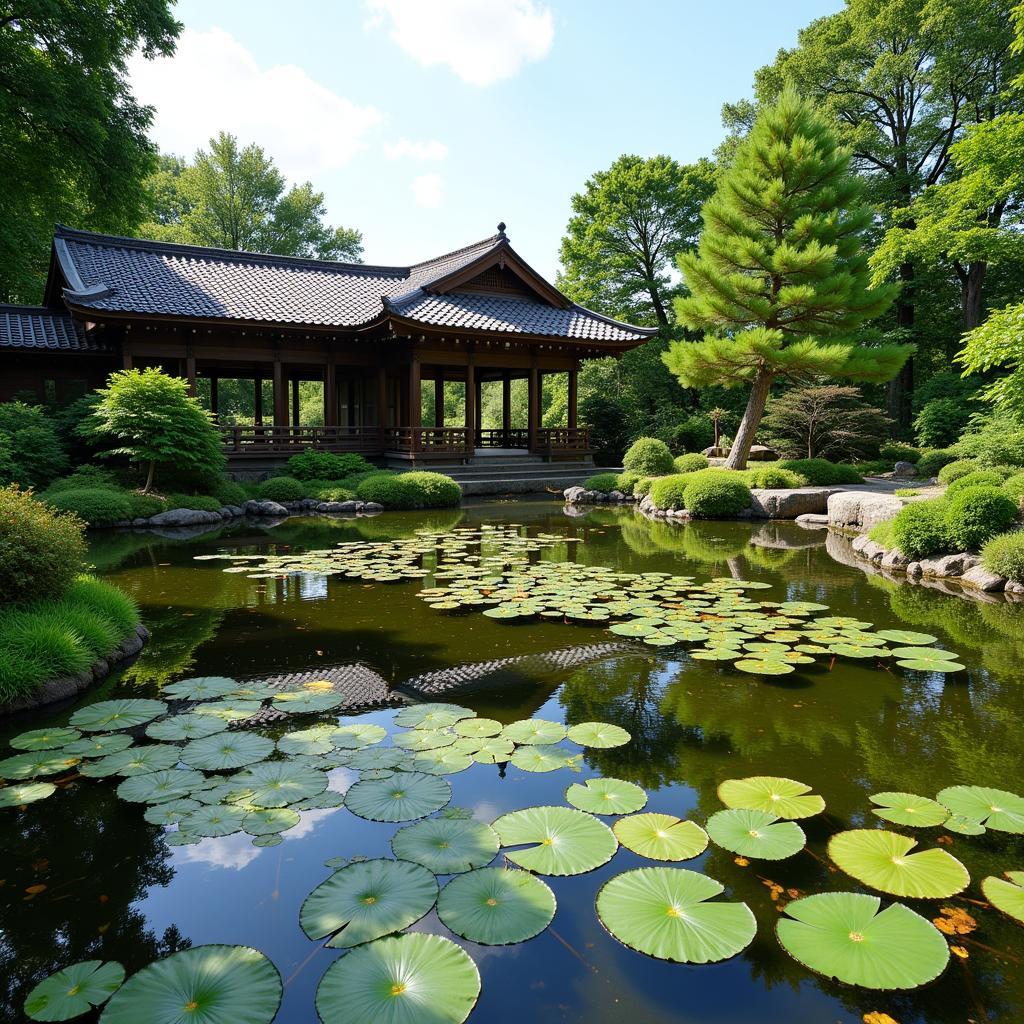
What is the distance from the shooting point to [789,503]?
12188 millimetres

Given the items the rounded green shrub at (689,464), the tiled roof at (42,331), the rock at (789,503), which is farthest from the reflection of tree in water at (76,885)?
the rounded green shrub at (689,464)

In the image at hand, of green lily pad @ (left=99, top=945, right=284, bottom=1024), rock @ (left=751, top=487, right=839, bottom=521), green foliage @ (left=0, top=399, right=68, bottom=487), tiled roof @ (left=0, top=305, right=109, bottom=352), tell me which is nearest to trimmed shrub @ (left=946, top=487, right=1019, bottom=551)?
rock @ (left=751, top=487, right=839, bottom=521)

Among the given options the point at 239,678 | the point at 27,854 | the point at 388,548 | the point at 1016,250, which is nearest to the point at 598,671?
the point at 239,678

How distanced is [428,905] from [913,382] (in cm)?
2611

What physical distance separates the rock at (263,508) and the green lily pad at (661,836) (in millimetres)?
10600

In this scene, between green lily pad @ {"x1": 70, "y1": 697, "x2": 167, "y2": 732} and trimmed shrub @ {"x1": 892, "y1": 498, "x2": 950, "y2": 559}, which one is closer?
green lily pad @ {"x1": 70, "y1": 697, "x2": 167, "y2": 732}

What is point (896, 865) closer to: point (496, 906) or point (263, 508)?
point (496, 906)

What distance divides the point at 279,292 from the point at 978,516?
15.2 meters

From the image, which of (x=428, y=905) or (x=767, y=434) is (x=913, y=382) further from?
(x=428, y=905)

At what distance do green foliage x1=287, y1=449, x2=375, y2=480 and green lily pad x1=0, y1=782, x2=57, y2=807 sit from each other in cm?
Answer: 1174

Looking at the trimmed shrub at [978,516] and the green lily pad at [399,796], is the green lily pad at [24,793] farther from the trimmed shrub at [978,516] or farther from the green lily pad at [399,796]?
the trimmed shrub at [978,516]

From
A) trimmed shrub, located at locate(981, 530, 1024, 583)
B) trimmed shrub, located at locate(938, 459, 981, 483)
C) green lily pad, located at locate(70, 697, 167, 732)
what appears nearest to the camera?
green lily pad, located at locate(70, 697, 167, 732)

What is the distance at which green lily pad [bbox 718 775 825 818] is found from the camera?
2709mm

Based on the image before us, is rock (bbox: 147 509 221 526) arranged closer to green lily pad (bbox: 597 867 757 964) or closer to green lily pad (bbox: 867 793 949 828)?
green lily pad (bbox: 597 867 757 964)
